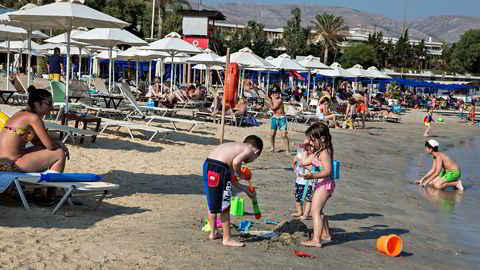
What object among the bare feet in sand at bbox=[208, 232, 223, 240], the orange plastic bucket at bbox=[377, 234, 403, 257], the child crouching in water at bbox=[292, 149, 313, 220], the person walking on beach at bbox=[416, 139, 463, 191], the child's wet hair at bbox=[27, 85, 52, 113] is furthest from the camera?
the person walking on beach at bbox=[416, 139, 463, 191]

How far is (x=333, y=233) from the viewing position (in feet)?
21.3

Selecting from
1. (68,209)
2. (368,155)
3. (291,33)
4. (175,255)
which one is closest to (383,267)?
(175,255)

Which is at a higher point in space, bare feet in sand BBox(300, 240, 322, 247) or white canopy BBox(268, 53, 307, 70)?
white canopy BBox(268, 53, 307, 70)

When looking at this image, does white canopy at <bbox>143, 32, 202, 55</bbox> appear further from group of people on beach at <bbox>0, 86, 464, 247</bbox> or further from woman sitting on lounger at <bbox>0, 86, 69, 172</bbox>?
woman sitting on lounger at <bbox>0, 86, 69, 172</bbox>

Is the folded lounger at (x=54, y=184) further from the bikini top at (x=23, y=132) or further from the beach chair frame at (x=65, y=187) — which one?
the bikini top at (x=23, y=132)

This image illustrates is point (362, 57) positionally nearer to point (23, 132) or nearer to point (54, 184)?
point (23, 132)

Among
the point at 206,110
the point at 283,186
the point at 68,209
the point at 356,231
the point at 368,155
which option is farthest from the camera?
the point at 206,110

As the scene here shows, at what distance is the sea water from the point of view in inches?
275

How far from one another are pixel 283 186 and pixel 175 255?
4415mm

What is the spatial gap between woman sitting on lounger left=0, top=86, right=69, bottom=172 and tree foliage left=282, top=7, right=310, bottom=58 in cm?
7754

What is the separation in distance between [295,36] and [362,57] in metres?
16.5

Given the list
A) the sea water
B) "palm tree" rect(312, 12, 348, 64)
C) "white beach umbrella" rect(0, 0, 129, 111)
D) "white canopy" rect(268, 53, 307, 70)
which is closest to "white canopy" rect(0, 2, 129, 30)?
"white beach umbrella" rect(0, 0, 129, 111)

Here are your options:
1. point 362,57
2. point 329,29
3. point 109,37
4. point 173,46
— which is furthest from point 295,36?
point 109,37

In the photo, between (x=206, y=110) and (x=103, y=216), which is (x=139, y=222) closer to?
(x=103, y=216)
